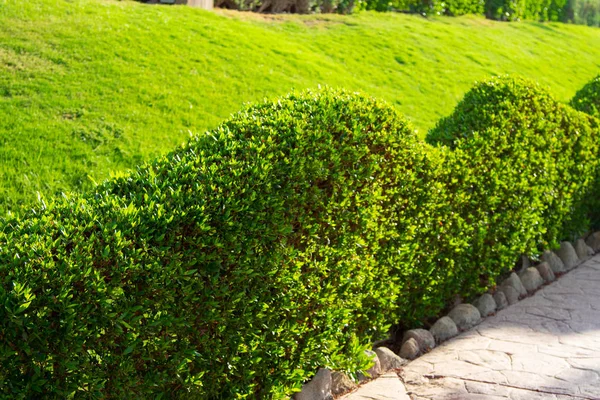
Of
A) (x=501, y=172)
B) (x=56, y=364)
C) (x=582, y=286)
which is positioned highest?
(x=501, y=172)

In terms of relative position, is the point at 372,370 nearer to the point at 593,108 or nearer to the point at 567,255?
the point at 567,255

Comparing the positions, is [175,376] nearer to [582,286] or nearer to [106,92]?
[582,286]

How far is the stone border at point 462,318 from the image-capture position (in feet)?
16.3

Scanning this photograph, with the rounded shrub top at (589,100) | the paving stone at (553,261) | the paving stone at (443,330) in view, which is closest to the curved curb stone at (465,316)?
the paving stone at (443,330)

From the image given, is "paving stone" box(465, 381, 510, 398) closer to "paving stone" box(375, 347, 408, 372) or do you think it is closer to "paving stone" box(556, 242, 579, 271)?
"paving stone" box(375, 347, 408, 372)

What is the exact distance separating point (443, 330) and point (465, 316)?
37 cm

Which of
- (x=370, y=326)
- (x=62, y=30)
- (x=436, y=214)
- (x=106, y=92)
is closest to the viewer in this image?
(x=370, y=326)

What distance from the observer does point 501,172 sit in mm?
6684

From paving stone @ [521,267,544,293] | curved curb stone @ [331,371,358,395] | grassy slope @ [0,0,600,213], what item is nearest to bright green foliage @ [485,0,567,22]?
grassy slope @ [0,0,600,213]

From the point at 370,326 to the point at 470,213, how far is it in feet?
5.16

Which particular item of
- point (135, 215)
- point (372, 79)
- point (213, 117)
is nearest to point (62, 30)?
point (213, 117)

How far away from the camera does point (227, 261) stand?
4.09 metres

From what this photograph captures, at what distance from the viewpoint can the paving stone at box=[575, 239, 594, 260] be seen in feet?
27.7

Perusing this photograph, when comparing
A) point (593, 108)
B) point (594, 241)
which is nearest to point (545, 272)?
point (594, 241)
